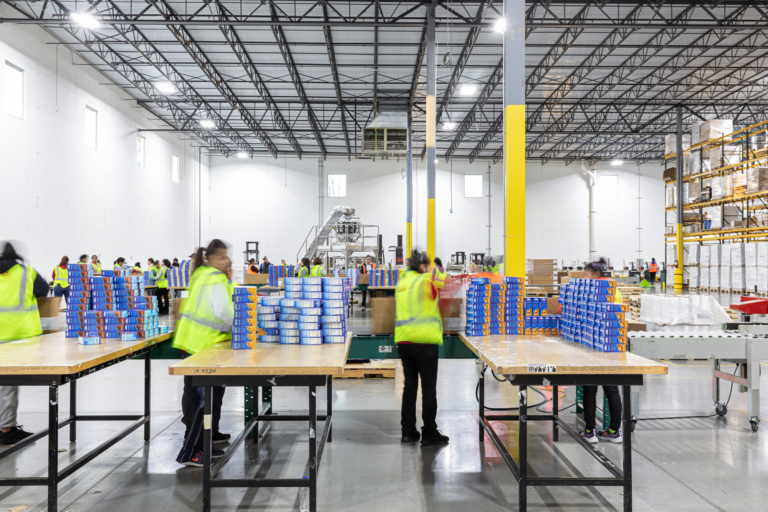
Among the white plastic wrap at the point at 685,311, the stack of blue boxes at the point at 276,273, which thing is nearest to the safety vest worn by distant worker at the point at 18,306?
the white plastic wrap at the point at 685,311

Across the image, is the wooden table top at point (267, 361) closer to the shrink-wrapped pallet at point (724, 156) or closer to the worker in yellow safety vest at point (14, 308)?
the worker in yellow safety vest at point (14, 308)

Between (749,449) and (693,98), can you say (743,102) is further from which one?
(749,449)

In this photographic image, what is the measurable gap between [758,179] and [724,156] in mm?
2756

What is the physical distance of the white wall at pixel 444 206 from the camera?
2998cm

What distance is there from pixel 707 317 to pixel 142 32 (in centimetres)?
1686

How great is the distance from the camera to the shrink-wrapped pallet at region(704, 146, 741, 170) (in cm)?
1872

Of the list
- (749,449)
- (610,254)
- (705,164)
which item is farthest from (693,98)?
Result: (749,449)

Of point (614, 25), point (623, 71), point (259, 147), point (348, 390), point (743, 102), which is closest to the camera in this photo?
point (348, 390)

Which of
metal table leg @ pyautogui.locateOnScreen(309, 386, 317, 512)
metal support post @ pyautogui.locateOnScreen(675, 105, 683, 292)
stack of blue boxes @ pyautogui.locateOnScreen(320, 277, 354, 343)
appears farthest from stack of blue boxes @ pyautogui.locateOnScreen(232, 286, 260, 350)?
metal support post @ pyautogui.locateOnScreen(675, 105, 683, 292)

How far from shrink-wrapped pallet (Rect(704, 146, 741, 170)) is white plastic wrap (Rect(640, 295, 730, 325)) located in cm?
1594

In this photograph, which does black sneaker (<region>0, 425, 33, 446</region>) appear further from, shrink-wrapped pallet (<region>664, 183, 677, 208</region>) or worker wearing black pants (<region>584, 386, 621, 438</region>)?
shrink-wrapped pallet (<region>664, 183, 677, 208</region>)

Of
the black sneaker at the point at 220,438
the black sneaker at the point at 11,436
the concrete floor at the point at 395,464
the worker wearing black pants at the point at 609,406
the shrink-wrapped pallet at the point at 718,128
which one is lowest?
the concrete floor at the point at 395,464

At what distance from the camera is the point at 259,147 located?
30.1m

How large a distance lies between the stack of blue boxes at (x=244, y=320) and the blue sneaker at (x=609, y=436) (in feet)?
12.6
